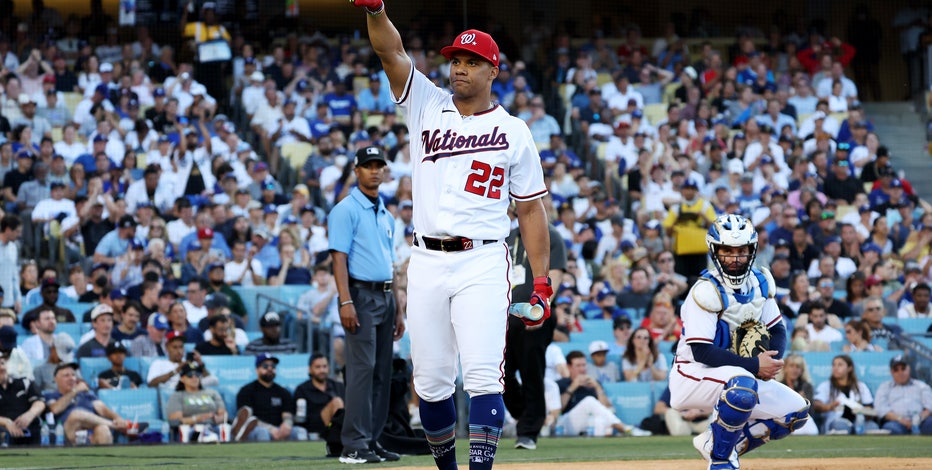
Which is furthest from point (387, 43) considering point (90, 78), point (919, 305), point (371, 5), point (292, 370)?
point (90, 78)

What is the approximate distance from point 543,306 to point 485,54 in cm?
→ 114

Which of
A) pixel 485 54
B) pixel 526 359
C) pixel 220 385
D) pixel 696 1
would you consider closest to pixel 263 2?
pixel 696 1

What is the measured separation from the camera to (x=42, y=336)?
11.0m

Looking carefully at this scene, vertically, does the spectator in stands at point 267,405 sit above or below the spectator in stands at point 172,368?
below

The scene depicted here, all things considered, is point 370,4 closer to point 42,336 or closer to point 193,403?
point 193,403

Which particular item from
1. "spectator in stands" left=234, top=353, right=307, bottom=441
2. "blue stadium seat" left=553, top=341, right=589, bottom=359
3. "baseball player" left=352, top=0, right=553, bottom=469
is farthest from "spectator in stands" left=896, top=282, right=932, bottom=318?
"baseball player" left=352, top=0, right=553, bottom=469

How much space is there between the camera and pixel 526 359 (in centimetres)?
926

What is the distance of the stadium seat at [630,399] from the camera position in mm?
11516

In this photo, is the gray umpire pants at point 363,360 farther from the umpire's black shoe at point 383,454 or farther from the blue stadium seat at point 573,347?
the blue stadium seat at point 573,347

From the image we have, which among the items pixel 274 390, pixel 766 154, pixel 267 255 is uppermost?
pixel 766 154

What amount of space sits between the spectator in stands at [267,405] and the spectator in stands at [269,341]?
699 millimetres

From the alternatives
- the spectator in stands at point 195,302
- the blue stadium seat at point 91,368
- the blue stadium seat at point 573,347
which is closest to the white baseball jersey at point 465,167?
the blue stadium seat at point 91,368

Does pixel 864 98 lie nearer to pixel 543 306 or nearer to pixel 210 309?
pixel 210 309

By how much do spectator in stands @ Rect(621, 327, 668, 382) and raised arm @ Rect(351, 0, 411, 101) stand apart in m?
6.71
